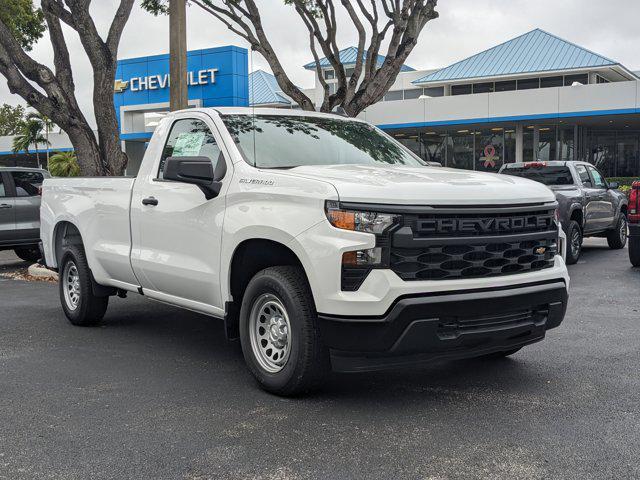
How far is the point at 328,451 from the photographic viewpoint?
3965mm

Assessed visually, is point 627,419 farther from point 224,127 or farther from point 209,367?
point 224,127

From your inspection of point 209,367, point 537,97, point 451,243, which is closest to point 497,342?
point 451,243

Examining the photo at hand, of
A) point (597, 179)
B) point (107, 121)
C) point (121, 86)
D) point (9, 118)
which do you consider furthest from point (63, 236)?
point (9, 118)

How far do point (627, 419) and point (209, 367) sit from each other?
10.1 feet

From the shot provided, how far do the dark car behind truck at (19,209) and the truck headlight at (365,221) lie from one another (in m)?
10.1

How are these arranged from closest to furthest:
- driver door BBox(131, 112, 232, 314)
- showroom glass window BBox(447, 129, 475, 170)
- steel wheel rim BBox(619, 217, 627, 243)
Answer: driver door BBox(131, 112, 232, 314) < steel wheel rim BBox(619, 217, 627, 243) < showroom glass window BBox(447, 129, 475, 170)

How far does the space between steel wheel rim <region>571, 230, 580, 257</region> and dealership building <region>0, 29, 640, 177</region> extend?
18.2 meters

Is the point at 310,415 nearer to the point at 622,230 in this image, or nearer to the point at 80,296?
the point at 80,296

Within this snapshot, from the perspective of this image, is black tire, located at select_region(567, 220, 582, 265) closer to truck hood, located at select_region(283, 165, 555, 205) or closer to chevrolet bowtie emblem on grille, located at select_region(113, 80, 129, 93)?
truck hood, located at select_region(283, 165, 555, 205)

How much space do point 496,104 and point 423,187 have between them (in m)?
28.1

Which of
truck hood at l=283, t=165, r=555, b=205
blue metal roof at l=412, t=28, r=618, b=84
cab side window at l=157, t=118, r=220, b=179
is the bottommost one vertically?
truck hood at l=283, t=165, r=555, b=205

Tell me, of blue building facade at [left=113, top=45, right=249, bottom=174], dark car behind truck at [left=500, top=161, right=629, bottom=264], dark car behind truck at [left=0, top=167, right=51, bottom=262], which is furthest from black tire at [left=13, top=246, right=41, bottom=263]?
blue building facade at [left=113, top=45, right=249, bottom=174]

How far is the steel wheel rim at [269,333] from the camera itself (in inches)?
192

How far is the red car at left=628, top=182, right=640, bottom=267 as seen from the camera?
1088 centimetres
